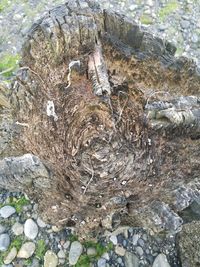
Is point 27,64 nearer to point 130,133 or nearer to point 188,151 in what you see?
point 130,133

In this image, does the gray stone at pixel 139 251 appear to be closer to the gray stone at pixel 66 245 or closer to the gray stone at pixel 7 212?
the gray stone at pixel 66 245

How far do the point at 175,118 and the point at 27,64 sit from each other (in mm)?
662

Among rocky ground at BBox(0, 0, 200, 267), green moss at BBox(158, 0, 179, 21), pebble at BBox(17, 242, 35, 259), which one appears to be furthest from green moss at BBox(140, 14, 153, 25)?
pebble at BBox(17, 242, 35, 259)

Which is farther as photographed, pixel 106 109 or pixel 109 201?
pixel 106 109

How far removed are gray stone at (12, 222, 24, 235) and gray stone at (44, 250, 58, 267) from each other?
182 mm

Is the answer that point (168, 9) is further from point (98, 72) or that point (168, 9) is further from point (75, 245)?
point (75, 245)

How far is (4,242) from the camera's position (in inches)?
89.8

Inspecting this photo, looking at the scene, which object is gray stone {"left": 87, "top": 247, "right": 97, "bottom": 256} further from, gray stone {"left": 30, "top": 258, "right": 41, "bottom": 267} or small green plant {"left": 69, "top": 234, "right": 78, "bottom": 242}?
gray stone {"left": 30, "top": 258, "right": 41, "bottom": 267}

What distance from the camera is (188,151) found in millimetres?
1882

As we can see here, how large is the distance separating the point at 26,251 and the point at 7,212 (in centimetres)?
Result: 25

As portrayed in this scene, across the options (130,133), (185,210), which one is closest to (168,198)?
(185,210)

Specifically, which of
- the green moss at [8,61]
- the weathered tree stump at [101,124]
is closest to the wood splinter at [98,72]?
the weathered tree stump at [101,124]

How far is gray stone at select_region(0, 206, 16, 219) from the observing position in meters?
2.37

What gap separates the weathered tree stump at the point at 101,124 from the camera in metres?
1.72
